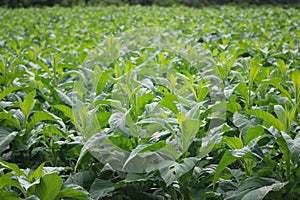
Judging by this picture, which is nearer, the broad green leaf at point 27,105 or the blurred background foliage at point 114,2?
the broad green leaf at point 27,105

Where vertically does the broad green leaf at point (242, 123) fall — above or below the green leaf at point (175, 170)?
above

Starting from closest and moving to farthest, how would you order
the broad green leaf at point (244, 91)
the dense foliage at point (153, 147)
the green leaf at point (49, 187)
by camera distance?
the green leaf at point (49, 187) < the dense foliage at point (153, 147) < the broad green leaf at point (244, 91)

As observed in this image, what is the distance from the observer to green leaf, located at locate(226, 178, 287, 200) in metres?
2.07

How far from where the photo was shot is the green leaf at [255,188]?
6.78 ft

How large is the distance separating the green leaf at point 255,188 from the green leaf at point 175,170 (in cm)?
28

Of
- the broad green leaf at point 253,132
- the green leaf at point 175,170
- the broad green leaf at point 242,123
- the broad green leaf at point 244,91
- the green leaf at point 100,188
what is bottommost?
the green leaf at point 100,188

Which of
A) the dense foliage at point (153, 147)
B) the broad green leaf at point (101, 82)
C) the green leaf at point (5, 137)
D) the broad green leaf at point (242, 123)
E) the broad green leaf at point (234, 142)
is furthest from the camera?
the broad green leaf at point (101, 82)

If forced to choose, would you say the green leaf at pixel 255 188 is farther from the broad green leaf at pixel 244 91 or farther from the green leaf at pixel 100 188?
the broad green leaf at pixel 244 91

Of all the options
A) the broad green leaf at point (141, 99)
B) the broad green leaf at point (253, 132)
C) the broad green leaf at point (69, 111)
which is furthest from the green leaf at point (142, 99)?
the broad green leaf at point (253, 132)

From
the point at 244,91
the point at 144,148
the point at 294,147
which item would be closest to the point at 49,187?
the point at 144,148

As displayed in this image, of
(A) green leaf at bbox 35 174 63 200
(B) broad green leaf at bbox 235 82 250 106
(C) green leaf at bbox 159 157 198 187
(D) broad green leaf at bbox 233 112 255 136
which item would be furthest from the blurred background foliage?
(A) green leaf at bbox 35 174 63 200

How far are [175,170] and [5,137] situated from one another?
45.4 inches

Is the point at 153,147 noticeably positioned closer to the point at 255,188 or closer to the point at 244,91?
the point at 255,188

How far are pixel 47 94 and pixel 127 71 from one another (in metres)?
0.83
